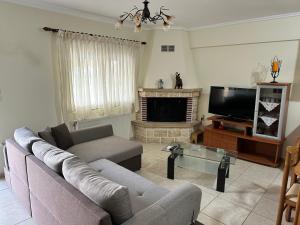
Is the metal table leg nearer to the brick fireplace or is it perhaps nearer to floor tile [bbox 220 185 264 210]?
floor tile [bbox 220 185 264 210]

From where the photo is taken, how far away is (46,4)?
3270 mm

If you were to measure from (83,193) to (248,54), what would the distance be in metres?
4.13

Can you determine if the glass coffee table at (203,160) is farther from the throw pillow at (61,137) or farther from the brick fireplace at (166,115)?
the throw pillow at (61,137)

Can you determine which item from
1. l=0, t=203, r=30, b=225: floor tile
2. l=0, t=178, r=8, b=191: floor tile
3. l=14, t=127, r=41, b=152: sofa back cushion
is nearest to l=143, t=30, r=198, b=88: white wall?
l=14, t=127, r=41, b=152: sofa back cushion

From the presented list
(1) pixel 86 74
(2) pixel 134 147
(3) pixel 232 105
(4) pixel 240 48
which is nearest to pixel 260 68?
(4) pixel 240 48

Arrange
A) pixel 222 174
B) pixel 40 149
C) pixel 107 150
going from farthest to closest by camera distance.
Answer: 1. pixel 107 150
2. pixel 222 174
3. pixel 40 149

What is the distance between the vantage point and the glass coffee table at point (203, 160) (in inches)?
112

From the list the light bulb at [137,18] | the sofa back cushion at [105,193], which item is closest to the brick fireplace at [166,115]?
the light bulb at [137,18]

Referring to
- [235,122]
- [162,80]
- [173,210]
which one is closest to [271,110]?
[235,122]

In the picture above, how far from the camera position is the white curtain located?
3.63 meters

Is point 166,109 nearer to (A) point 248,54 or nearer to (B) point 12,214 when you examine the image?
(A) point 248,54

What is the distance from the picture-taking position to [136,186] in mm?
2141

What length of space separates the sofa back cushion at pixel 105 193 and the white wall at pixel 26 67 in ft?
7.41

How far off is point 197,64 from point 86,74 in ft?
8.84
